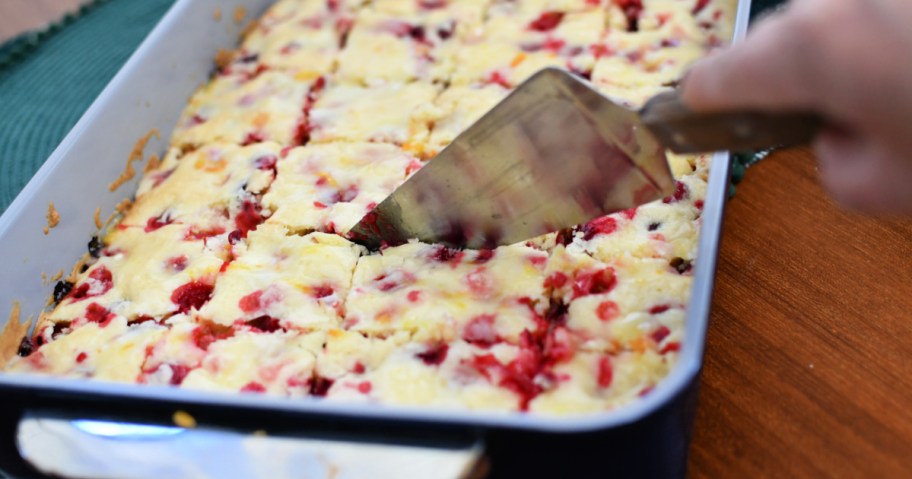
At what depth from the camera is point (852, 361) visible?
1.57m

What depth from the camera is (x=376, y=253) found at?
169 cm

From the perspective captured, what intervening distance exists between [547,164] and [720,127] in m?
0.38

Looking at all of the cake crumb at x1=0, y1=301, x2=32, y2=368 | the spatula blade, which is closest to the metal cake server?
the spatula blade

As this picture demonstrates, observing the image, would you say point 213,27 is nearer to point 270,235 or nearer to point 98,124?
point 98,124

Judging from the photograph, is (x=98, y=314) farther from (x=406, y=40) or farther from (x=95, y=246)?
(x=406, y=40)

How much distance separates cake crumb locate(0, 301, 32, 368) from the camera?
5.30 ft

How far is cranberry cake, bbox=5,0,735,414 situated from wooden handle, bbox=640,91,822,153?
1.20ft

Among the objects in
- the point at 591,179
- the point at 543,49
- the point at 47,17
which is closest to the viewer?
the point at 591,179

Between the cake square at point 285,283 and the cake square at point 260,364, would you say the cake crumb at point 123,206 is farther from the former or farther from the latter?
the cake square at point 260,364

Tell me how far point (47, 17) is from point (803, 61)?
2.78 meters

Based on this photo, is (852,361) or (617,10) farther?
(617,10)

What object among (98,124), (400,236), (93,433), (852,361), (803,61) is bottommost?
(852,361)

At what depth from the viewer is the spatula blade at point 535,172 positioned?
1337 millimetres

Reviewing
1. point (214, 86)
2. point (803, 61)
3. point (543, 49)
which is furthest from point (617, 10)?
point (803, 61)
